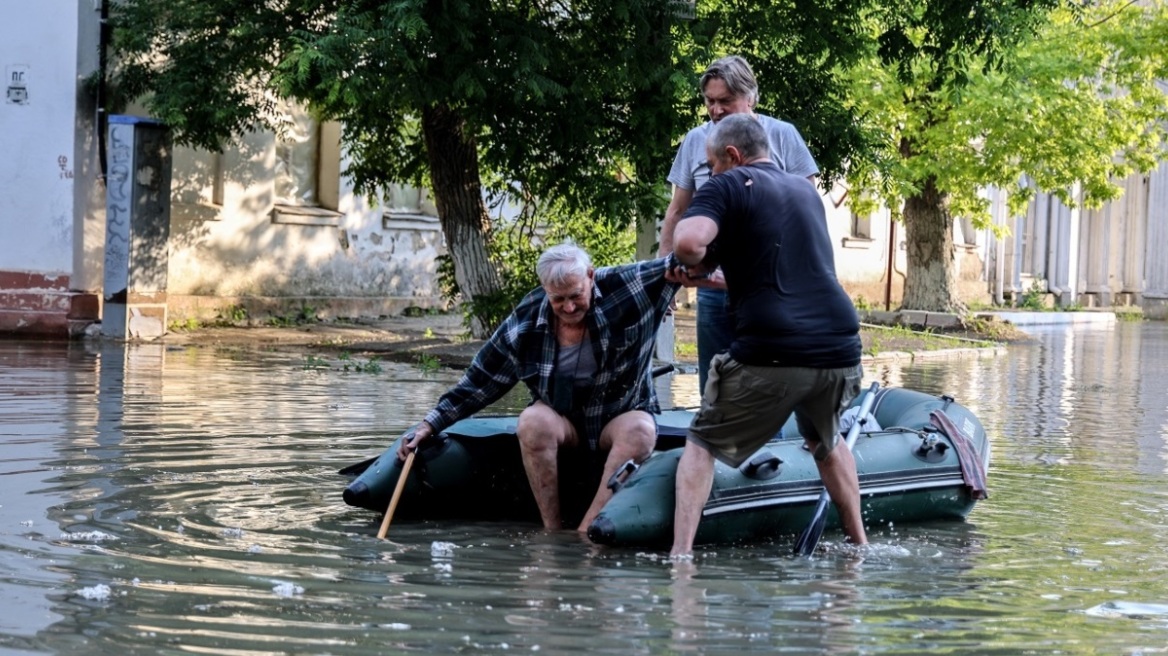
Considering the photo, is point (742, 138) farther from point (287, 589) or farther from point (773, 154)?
point (287, 589)

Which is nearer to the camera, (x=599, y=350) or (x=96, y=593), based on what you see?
(x=96, y=593)

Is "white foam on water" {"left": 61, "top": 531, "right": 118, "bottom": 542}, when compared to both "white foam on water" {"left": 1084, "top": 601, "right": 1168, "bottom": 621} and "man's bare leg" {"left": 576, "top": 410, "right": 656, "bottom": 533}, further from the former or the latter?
"white foam on water" {"left": 1084, "top": 601, "right": 1168, "bottom": 621}

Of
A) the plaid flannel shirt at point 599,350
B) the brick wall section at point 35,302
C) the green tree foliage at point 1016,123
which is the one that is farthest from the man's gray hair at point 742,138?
the brick wall section at point 35,302

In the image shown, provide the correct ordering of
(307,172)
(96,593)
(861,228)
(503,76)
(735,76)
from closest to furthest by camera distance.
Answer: (96,593)
(735,76)
(503,76)
(307,172)
(861,228)

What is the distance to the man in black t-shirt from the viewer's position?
626cm

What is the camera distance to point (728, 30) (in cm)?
1568

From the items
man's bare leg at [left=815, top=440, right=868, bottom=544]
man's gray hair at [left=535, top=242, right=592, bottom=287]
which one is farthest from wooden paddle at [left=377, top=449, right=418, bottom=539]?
man's bare leg at [left=815, top=440, right=868, bottom=544]

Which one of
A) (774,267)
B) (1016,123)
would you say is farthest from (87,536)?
(1016,123)

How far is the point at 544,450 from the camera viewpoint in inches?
278

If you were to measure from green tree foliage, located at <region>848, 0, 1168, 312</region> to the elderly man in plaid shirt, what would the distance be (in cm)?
1123

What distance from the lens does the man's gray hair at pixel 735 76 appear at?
7.17 m

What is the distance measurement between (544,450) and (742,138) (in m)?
1.54

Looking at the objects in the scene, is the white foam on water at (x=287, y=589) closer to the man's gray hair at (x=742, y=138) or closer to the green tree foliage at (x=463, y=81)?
the man's gray hair at (x=742, y=138)

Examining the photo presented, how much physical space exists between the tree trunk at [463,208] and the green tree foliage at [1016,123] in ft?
14.1
